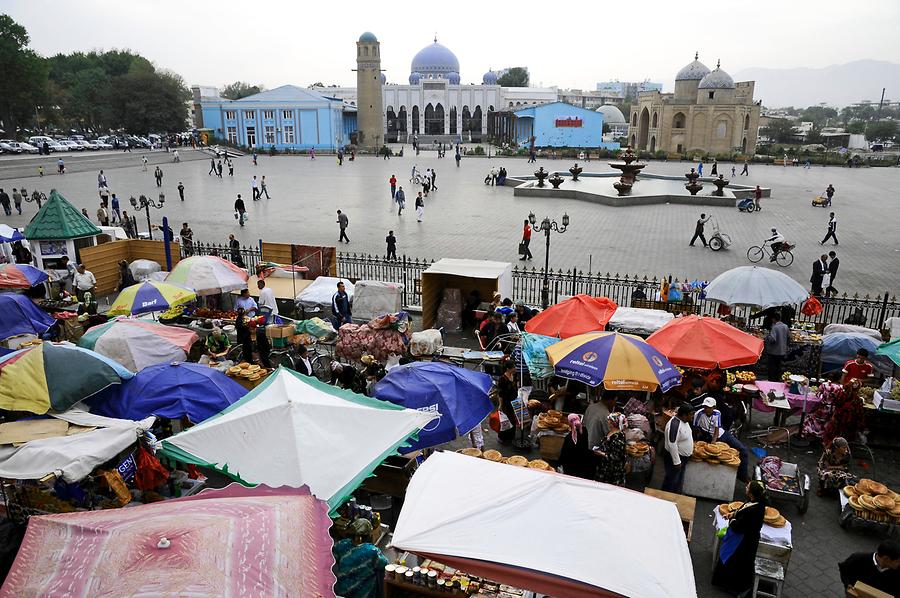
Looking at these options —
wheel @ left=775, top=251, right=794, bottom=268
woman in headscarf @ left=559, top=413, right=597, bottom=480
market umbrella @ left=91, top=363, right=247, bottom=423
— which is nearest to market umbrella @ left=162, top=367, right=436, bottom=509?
market umbrella @ left=91, top=363, right=247, bottom=423

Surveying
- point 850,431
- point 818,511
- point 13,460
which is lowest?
point 818,511

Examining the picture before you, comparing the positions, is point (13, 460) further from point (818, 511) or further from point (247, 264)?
point (247, 264)

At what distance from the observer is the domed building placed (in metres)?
63.0

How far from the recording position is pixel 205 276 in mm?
11633

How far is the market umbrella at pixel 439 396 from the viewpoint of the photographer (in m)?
6.85

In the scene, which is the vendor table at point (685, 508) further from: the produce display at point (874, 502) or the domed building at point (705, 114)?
the domed building at point (705, 114)

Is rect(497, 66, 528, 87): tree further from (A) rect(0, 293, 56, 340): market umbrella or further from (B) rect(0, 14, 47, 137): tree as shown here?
(A) rect(0, 293, 56, 340): market umbrella

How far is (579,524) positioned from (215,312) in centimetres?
975

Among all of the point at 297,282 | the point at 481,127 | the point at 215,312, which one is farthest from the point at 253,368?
the point at 481,127

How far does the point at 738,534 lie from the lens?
5484 millimetres

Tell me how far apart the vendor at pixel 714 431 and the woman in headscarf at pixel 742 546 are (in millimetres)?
1742

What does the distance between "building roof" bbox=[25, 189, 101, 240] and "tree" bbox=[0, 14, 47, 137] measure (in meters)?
45.3

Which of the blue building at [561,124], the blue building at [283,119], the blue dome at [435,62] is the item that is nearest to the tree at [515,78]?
the blue dome at [435,62]

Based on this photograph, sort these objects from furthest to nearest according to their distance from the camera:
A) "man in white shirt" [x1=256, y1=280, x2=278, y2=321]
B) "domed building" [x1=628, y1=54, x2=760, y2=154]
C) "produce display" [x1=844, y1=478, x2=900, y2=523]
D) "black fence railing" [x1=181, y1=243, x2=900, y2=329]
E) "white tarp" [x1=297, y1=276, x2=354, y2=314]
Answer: "domed building" [x1=628, y1=54, x2=760, y2=154], "white tarp" [x1=297, y1=276, x2=354, y2=314], "black fence railing" [x1=181, y1=243, x2=900, y2=329], "man in white shirt" [x1=256, y1=280, x2=278, y2=321], "produce display" [x1=844, y1=478, x2=900, y2=523]
